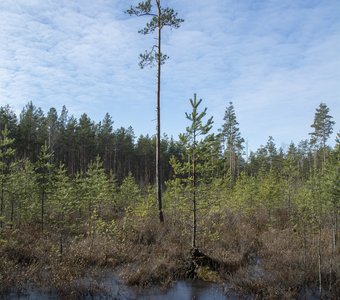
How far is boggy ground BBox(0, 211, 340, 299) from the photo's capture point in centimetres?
1017

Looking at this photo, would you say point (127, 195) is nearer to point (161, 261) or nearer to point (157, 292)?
point (161, 261)

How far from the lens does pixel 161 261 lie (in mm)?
12344

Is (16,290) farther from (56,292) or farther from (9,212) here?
(9,212)

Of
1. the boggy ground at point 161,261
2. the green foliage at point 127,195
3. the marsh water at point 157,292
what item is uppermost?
the green foliage at point 127,195

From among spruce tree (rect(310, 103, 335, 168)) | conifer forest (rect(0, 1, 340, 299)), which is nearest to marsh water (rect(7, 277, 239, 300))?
conifer forest (rect(0, 1, 340, 299))

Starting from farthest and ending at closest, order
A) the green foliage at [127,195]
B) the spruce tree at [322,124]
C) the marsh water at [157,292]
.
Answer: the spruce tree at [322,124], the green foliage at [127,195], the marsh water at [157,292]

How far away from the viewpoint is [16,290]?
956 cm

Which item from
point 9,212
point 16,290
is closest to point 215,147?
point 16,290

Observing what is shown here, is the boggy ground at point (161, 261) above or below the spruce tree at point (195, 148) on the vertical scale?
below

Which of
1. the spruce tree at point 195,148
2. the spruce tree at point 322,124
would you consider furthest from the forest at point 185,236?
the spruce tree at point 322,124

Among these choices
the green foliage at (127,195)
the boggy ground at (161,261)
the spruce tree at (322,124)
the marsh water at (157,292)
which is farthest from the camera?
the spruce tree at (322,124)

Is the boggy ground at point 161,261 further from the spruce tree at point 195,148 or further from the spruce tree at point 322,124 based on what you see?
the spruce tree at point 322,124

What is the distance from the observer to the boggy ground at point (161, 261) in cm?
1017

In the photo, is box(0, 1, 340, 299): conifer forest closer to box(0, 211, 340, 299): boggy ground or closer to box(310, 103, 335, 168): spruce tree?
box(0, 211, 340, 299): boggy ground
